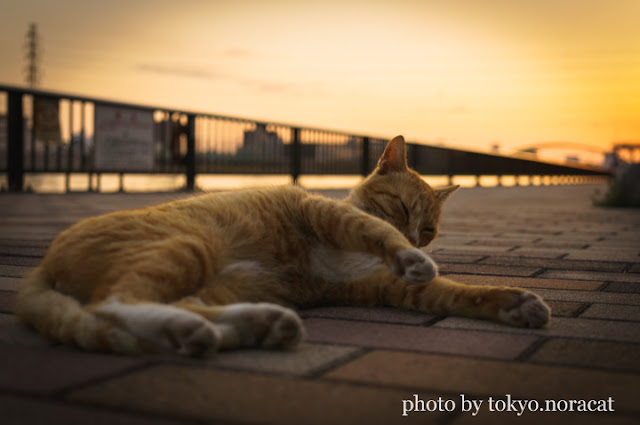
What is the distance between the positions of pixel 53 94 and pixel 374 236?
8583mm

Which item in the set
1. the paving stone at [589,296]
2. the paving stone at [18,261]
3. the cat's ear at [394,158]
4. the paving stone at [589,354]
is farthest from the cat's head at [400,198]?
the paving stone at [18,261]

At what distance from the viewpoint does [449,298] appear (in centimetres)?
241

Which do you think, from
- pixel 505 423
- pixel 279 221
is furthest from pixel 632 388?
pixel 279 221

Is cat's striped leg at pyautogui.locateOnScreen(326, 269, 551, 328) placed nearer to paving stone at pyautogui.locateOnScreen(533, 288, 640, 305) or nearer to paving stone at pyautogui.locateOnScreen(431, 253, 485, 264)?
paving stone at pyautogui.locateOnScreen(533, 288, 640, 305)

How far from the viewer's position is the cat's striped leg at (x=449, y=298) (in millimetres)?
2203

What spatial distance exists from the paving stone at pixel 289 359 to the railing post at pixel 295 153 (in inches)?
489

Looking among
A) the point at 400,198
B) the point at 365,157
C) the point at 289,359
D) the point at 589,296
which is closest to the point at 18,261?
the point at 400,198

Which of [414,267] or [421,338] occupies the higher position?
[414,267]

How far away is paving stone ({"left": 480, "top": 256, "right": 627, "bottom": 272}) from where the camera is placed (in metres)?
3.64

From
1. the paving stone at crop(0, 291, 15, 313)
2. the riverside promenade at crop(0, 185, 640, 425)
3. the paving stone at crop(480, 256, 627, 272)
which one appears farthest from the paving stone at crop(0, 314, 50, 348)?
the paving stone at crop(480, 256, 627, 272)

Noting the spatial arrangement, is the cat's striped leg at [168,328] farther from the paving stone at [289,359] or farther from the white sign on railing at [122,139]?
the white sign on railing at [122,139]

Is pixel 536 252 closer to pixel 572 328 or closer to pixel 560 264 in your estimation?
pixel 560 264

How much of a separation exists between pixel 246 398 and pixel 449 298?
3.91 feet

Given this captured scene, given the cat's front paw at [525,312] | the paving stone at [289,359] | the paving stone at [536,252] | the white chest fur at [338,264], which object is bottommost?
the paving stone at [536,252]
